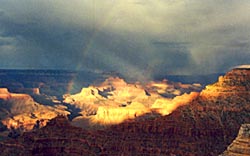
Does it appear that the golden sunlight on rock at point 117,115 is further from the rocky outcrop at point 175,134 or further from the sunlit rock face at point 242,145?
the sunlit rock face at point 242,145

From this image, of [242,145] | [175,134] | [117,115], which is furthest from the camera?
[117,115]

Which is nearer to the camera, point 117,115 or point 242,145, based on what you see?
point 242,145

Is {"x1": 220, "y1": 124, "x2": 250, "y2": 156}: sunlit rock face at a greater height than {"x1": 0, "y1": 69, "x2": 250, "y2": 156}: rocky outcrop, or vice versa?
{"x1": 0, "y1": 69, "x2": 250, "y2": 156}: rocky outcrop

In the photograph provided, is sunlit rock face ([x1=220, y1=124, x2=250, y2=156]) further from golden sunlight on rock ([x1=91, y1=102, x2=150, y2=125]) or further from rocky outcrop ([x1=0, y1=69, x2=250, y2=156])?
golden sunlight on rock ([x1=91, y1=102, x2=150, y2=125])

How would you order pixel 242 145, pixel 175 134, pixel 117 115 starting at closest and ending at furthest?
pixel 242 145
pixel 175 134
pixel 117 115

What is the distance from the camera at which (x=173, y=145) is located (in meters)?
113

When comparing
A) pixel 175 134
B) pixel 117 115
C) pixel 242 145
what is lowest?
pixel 242 145

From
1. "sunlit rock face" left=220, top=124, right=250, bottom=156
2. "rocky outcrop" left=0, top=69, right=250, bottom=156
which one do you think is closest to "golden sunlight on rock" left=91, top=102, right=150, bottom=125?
"rocky outcrop" left=0, top=69, right=250, bottom=156

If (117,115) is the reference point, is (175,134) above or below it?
below

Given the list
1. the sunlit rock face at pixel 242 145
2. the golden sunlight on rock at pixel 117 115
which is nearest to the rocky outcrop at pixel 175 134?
the golden sunlight on rock at pixel 117 115

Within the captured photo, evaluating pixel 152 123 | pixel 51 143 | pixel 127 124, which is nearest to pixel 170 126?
pixel 152 123

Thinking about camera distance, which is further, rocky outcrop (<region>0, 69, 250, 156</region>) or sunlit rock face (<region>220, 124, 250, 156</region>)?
rocky outcrop (<region>0, 69, 250, 156</region>)

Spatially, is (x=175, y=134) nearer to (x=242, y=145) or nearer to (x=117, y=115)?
(x=242, y=145)

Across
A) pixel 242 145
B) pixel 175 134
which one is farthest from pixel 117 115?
pixel 242 145
